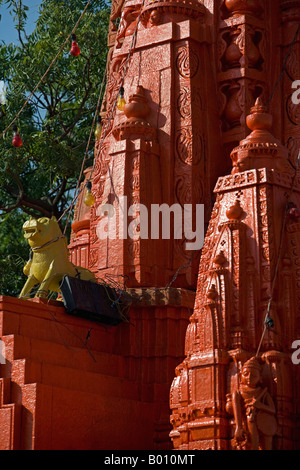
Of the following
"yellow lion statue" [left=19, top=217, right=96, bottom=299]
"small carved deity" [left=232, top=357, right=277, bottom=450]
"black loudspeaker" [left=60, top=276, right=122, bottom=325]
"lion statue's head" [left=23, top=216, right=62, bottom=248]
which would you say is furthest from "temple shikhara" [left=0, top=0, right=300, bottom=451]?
"lion statue's head" [left=23, top=216, right=62, bottom=248]

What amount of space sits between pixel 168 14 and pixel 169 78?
3.72 ft

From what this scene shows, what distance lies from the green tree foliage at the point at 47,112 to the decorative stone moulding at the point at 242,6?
6.02 m

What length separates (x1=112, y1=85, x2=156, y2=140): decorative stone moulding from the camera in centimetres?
1970

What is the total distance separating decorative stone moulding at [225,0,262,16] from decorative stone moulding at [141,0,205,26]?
17.1 inches

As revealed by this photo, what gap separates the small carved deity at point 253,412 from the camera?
15.6 m

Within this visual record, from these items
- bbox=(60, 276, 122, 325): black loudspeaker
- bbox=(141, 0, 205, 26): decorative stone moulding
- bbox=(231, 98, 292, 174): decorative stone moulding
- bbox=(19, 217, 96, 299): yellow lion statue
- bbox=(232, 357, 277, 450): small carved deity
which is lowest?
A: bbox=(232, 357, 277, 450): small carved deity

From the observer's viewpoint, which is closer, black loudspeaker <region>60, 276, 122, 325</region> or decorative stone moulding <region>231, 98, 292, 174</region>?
decorative stone moulding <region>231, 98, 292, 174</region>

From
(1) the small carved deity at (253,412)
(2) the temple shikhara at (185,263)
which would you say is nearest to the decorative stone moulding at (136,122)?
(2) the temple shikhara at (185,263)

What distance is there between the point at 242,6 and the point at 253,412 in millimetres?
7406

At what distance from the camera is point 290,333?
54.0 ft

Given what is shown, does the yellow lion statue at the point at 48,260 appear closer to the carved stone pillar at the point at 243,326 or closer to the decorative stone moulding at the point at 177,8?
the carved stone pillar at the point at 243,326

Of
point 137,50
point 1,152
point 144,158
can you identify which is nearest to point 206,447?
point 144,158

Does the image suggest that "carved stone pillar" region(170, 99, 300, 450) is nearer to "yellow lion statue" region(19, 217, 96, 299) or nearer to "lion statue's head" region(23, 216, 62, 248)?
"yellow lion statue" region(19, 217, 96, 299)

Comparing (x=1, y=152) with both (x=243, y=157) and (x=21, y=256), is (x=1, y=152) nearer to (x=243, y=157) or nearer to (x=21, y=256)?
(x=21, y=256)
